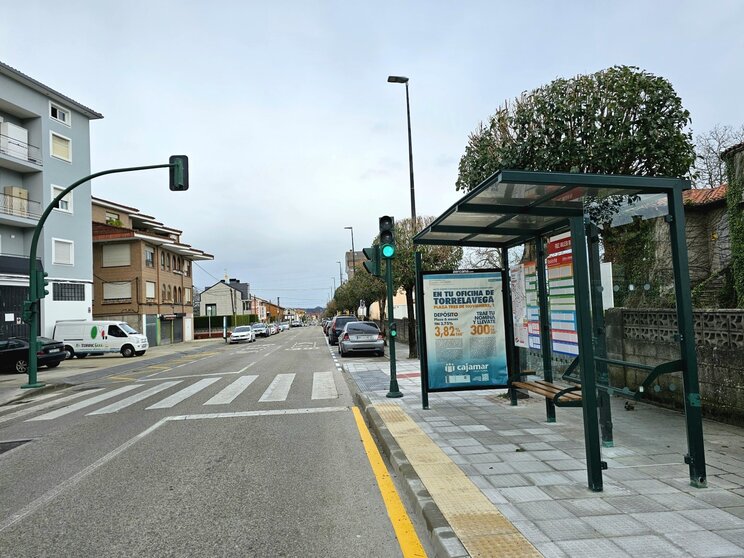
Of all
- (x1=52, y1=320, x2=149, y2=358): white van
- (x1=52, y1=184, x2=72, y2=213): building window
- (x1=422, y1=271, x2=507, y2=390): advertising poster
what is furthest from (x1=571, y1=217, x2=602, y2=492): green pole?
(x1=52, y1=184, x2=72, y2=213): building window

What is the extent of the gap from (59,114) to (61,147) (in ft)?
6.57

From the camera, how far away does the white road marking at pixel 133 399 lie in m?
10.1

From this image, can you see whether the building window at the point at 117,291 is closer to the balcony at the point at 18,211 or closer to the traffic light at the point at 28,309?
the balcony at the point at 18,211

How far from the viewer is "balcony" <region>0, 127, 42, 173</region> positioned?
1096 inches

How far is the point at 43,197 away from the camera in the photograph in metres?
30.2

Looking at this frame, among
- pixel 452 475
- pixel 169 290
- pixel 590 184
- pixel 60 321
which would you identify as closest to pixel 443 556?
pixel 452 475

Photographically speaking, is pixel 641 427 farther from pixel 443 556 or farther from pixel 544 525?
pixel 443 556

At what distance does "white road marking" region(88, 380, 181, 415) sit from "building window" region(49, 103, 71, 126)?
24.8m

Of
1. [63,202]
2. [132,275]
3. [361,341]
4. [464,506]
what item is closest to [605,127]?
[464,506]

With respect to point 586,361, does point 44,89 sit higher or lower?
higher

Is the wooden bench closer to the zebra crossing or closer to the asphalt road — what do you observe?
the asphalt road

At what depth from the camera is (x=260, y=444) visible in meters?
6.83

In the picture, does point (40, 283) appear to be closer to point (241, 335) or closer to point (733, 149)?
point (733, 149)

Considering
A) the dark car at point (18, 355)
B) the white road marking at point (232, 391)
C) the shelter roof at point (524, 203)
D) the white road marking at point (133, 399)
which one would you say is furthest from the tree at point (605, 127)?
the dark car at point (18, 355)
